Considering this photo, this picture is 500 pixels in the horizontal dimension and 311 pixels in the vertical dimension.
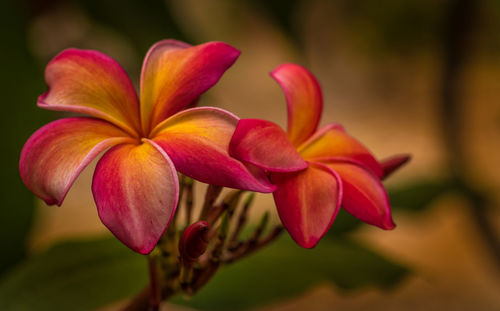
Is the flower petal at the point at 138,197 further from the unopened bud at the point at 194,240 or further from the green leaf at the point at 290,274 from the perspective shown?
the green leaf at the point at 290,274

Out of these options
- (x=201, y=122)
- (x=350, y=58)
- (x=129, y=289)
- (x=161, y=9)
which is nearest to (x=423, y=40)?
(x=350, y=58)

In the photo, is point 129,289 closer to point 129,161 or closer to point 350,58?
point 129,161

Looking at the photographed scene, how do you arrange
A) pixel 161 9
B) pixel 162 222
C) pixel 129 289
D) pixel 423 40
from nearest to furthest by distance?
pixel 162 222 → pixel 129 289 → pixel 161 9 → pixel 423 40

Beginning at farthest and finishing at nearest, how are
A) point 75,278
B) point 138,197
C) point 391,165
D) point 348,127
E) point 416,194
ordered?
point 348,127 → point 416,194 → point 75,278 → point 391,165 → point 138,197

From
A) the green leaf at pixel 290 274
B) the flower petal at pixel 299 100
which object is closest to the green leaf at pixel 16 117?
the green leaf at pixel 290 274

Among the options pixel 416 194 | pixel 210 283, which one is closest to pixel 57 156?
pixel 210 283

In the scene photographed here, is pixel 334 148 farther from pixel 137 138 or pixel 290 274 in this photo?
pixel 290 274

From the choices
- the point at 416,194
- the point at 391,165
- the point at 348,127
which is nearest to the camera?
the point at 391,165
